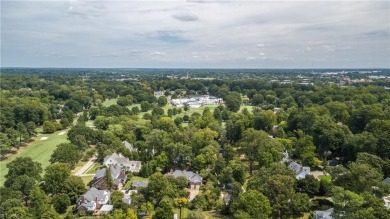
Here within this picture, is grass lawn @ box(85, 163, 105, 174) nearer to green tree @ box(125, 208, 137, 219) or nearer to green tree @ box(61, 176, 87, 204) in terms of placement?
green tree @ box(61, 176, 87, 204)

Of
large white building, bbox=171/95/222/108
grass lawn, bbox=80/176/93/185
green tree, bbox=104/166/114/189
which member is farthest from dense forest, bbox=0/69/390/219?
large white building, bbox=171/95/222/108

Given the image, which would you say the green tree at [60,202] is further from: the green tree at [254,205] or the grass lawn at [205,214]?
the green tree at [254,205]

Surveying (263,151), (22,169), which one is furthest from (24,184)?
(263,151)

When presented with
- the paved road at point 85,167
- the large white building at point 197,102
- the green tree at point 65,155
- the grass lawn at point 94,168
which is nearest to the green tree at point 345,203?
the grass lawn at point 94,168

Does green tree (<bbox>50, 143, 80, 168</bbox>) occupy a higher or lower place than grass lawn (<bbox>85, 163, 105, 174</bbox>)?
higher

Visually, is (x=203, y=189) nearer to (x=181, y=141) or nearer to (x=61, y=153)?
(x=181, y=141)

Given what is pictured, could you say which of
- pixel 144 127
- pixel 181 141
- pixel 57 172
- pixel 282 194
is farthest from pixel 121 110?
pixel 282 194

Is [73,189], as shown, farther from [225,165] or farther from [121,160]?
[225,165]
